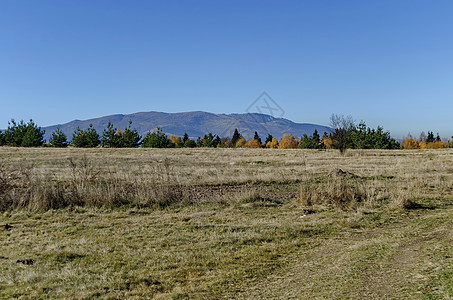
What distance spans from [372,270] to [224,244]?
3.22 meters

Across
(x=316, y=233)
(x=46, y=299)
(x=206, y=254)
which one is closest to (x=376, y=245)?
(x=316, y=233)

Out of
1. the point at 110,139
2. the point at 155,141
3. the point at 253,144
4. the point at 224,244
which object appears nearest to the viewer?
the point at 224,244

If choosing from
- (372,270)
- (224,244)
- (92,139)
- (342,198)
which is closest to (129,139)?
(92,139)

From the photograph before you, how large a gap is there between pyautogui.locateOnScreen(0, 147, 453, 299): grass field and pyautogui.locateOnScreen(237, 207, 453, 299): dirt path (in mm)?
19

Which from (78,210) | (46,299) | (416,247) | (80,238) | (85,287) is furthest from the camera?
(78,210)

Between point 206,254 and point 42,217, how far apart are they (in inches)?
245

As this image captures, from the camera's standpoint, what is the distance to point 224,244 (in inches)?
320

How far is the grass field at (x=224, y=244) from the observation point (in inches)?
218

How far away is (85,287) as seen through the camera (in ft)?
18.9

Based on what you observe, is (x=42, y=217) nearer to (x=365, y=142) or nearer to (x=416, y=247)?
(x=416, y=247)

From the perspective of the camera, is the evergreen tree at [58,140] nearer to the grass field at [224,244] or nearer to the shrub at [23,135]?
the shrub at [23,135]

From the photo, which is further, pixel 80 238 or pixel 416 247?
pixel 80 238

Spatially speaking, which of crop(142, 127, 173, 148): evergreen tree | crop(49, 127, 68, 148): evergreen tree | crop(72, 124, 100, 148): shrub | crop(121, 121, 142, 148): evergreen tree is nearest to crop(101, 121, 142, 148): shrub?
crop(121, 121, 142, 148): evergreen tree

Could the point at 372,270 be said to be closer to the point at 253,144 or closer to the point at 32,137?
the point at 32,137
